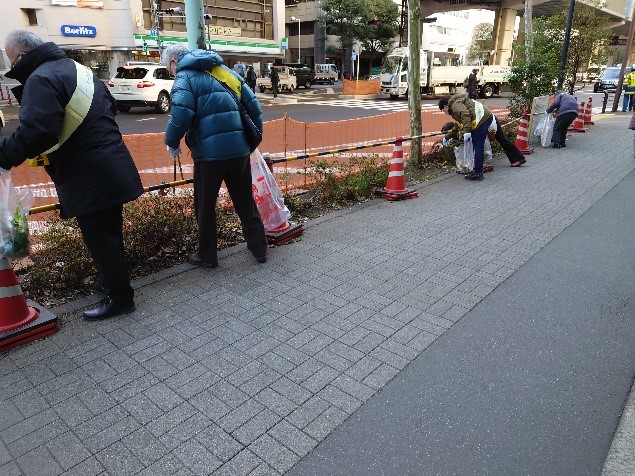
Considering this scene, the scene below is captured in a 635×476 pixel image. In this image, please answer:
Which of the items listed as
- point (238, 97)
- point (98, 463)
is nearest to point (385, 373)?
point (98, 463)

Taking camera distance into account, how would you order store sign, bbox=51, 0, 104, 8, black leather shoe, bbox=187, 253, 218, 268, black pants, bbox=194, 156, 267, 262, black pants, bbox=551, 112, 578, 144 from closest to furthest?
1. black pants, bbox=194, 156, 267, 262
2. black leather shoe, bbox=187, 253, 218, 268
3. black pants, bbox=551, 112, 578, 144
4. store sign, bbox=51, 0, 104, 8

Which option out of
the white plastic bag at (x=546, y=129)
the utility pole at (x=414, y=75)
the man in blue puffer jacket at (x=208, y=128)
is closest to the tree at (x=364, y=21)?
the white plastic bag at (x=546, y=129)

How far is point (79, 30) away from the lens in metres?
32.4

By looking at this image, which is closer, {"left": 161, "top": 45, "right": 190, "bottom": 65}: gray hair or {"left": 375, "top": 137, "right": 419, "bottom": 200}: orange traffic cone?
{"left": 161, "top": 45, "right": 190, "bottom": 65}: gray hair

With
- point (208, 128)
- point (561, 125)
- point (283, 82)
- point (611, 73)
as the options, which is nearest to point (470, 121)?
point (561, 125)

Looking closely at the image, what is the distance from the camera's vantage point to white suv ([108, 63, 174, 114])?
63.4 ft

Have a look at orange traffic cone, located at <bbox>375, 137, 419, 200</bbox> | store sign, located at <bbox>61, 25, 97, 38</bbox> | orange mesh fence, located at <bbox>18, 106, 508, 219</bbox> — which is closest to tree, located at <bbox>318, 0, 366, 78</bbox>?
store sign, located at <bbox>61, 25, 97, 38</bbox>

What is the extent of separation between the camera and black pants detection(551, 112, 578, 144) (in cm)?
1138

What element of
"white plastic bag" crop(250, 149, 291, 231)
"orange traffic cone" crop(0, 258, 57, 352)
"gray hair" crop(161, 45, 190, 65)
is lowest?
"orange traffic cone" crop(0, 258, 57, 352)

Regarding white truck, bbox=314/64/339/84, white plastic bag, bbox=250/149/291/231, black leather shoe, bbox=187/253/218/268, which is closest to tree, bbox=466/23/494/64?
white truck, bbox=314/64/339/84

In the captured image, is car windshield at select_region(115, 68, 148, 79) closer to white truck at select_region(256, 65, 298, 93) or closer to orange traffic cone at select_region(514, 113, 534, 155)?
orange traffic cone at select_region(514, 113, 534, 155)

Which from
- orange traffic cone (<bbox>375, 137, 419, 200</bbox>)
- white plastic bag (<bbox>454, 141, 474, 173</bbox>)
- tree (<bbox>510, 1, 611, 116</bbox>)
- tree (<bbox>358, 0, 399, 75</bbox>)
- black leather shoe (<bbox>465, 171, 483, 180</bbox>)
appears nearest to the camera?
orange traffic cone (<bbox>375, 137, 419, 200</bbox>)

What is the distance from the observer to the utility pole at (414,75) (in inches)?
348

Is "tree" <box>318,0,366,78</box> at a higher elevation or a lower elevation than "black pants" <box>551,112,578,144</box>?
higher
